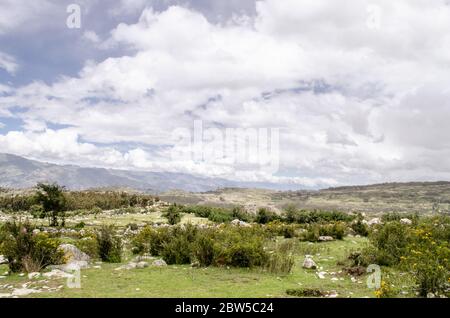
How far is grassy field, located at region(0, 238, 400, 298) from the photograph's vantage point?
34.8 ft

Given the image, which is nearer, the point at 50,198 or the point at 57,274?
the point at 57,274

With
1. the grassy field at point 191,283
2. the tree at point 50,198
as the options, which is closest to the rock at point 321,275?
the grassy field at point 191,283

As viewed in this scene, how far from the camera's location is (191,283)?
472 inches

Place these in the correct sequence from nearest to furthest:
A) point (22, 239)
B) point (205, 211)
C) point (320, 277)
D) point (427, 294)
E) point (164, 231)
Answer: point (427, 294) < point (320, 277) < point (22, 239) < point (164, 231) < point (205, 211)

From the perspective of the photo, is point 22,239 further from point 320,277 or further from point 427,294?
point 427,294

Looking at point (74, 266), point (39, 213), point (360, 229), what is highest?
point (74, 266)

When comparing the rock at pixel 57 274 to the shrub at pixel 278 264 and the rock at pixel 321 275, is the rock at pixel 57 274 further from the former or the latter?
the rock at pixel 321 275

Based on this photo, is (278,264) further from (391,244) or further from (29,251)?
(29,251)

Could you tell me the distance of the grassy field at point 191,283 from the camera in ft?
34.8

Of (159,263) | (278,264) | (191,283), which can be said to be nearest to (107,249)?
(159,263)
